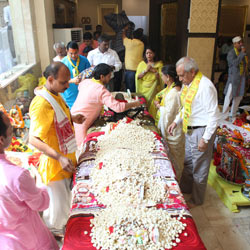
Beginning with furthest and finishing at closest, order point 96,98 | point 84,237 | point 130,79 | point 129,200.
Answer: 1. point 130,79
2. point 96,98
3. point 129,200
4. point 84,237

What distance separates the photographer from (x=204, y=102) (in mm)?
2588

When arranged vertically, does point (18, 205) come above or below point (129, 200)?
above

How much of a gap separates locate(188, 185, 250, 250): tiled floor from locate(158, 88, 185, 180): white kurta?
59 centimetres

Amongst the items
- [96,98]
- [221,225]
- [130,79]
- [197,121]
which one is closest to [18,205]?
[96,98]

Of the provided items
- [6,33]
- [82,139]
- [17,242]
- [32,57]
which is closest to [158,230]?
[17,242]

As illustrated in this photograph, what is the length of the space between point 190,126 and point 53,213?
1.61 meters

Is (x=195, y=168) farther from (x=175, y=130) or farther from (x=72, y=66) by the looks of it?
(x=72, y=66)

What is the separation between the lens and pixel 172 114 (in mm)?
3252

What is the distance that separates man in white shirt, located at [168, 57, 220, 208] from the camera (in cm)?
256

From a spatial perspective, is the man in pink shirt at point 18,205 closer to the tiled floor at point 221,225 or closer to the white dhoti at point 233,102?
the tiled floor at point 221,225

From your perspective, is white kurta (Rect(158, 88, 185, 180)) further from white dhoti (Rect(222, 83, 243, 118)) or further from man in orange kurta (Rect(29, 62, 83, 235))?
white dhoti (Rect(222, 83, 243, 118))

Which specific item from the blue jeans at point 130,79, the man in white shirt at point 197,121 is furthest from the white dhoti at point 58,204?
the blue jeans at point 130,79

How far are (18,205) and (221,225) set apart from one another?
2.17 meters

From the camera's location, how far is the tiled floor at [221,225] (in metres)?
2.53
